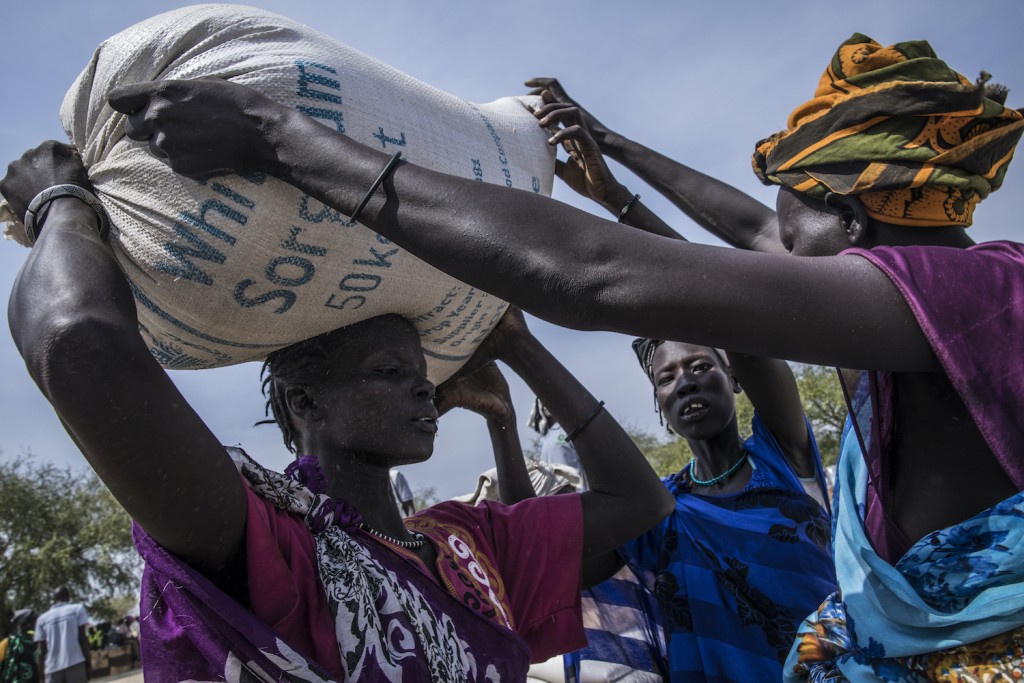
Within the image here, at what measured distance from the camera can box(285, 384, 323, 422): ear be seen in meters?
2.23

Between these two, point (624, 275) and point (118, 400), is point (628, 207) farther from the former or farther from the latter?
point (118, 400)

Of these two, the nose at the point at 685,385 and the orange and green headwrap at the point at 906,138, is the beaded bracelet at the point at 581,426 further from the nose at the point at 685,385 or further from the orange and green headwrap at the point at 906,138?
the orange and green headwrap at the point at 906,138

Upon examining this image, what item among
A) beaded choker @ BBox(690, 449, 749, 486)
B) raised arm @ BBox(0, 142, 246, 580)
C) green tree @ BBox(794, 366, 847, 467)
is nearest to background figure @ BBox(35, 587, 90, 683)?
beaded choker @ BBox(690, 449, 749, 486)

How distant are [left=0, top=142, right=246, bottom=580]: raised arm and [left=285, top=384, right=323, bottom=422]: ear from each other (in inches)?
27.5

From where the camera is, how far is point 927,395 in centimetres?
158

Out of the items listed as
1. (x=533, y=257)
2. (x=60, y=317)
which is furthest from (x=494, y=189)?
(x=60, y=317)

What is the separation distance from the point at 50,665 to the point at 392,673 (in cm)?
1146

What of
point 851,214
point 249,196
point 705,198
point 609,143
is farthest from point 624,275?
point 609,143

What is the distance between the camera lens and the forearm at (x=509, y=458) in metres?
3.07

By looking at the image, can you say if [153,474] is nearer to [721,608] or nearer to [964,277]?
[964,277]

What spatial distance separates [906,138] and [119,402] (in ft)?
5.17

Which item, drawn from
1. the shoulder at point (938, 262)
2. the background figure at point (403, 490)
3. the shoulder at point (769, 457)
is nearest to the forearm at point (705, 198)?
the shoulder at point (769, 457)

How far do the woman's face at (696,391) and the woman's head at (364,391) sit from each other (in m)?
1.61

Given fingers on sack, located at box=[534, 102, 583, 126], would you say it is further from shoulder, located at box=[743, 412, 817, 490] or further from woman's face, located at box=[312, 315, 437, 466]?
shoulder, located at box=[743, 412, 817, 490]
